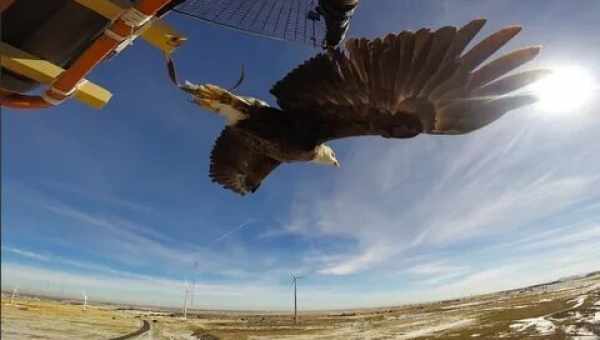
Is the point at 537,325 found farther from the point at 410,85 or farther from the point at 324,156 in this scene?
the point at 410,85

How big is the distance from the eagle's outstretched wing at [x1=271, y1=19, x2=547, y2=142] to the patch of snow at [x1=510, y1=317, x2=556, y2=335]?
2928cm

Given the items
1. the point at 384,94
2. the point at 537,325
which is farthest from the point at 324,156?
the point at 537,325

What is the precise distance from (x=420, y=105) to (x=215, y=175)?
11.1ft

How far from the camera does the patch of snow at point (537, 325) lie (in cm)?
2818

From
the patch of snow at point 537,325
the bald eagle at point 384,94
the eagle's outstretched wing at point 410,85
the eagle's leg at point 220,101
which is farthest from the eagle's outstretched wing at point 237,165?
the patch of snow at point 537,325

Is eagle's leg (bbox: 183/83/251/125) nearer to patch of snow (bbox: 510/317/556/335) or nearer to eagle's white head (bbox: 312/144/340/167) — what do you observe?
eagle's white head (bbox: 312/144/340/167)

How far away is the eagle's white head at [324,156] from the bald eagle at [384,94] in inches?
0.8

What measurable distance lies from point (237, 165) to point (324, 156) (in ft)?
4.91

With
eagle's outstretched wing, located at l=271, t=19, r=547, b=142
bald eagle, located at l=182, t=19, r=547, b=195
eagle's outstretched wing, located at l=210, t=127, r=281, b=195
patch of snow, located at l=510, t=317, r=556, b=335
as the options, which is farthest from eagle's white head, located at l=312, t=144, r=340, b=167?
Answer: patch of snow, located at l=510, t=317, r=556, b=335

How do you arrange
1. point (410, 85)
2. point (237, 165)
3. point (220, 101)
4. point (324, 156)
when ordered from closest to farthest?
point (410, 85) < point (220, 101) < point (324, 156) < point (237, 165)

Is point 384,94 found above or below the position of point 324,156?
above

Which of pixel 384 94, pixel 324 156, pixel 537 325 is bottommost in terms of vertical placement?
pixel 537 325

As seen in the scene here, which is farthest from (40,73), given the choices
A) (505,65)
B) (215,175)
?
(215,175)

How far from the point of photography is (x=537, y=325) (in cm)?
3155
